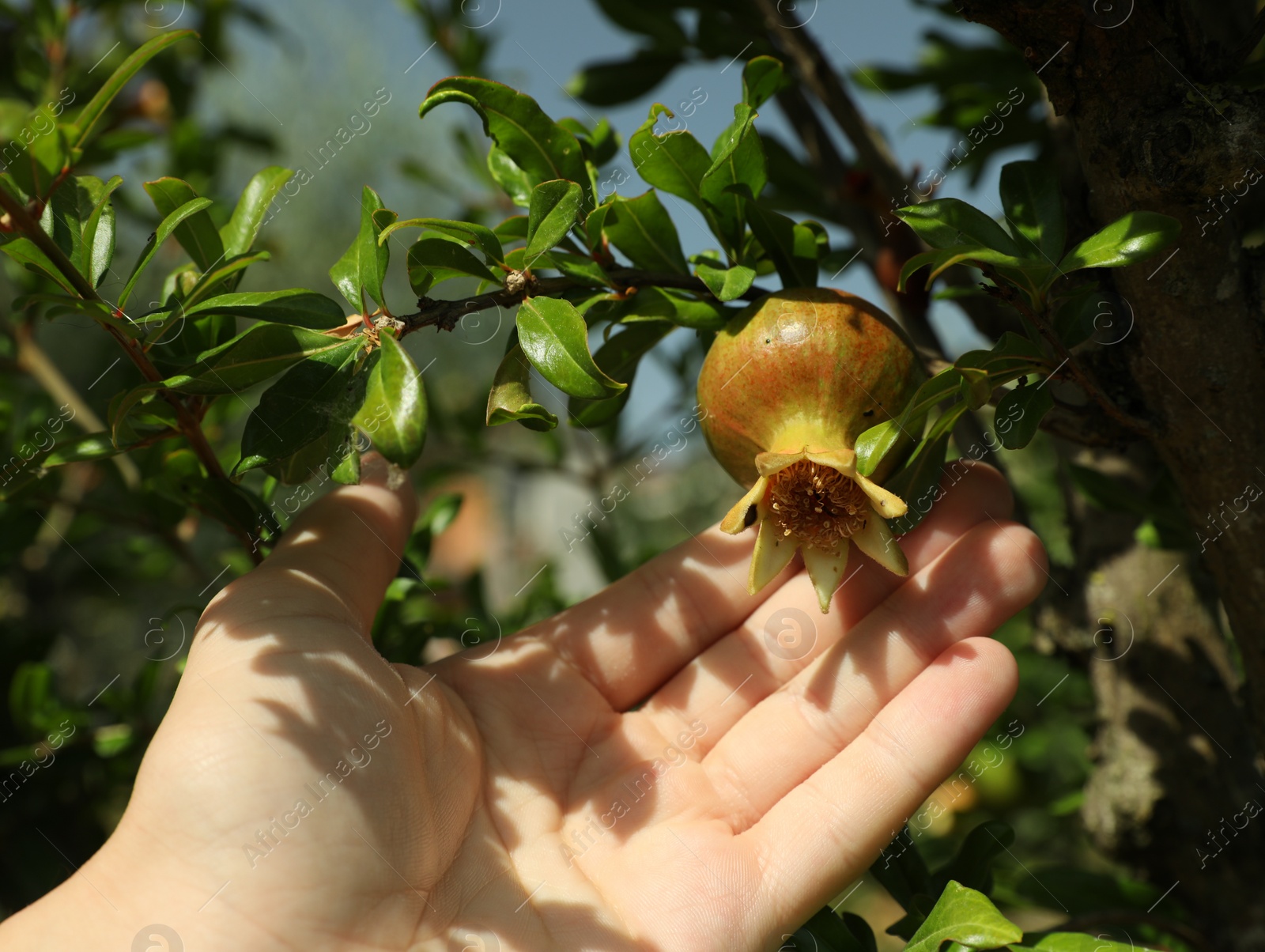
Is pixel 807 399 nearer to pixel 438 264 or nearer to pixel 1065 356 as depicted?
pixel 1065 356

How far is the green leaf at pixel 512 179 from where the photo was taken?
1105 mm

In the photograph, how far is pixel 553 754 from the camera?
1314mm

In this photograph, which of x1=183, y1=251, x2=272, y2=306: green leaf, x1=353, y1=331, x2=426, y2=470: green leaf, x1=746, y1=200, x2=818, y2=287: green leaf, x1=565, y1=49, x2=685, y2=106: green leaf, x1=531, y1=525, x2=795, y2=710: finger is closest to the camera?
x1=353, y1=331, x2=426, y2=470: green leaf

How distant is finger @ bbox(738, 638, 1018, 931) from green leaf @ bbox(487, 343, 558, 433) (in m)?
0.64

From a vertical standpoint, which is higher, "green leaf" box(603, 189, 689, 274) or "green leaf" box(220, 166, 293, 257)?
"green leaf" box(220, 166, 293, 257)

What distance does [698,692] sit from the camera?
4.53ft

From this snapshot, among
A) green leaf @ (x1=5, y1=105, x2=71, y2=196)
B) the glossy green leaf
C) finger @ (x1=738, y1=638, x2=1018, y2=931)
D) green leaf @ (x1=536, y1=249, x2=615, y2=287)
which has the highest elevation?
green leaf @ (x1=5, y1=105, x2=71, y2=196)

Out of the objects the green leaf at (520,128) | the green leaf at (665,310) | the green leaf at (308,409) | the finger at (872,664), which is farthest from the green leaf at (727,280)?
the finger at (872,664)

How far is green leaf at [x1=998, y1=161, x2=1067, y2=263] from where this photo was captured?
3.18ft

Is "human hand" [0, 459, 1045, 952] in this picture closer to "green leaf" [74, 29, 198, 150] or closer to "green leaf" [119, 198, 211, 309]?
"green leaf" [119, 198, 211, 309]

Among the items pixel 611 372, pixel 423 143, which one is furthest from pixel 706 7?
pixel 423 143

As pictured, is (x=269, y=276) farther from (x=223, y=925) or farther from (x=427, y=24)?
(x=223, y=925)

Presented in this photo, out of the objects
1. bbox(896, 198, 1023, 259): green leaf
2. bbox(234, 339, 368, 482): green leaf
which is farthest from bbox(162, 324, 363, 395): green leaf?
bbox(896, 198, 1023, 259): green leaf

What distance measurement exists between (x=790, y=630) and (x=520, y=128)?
32.3 inches
